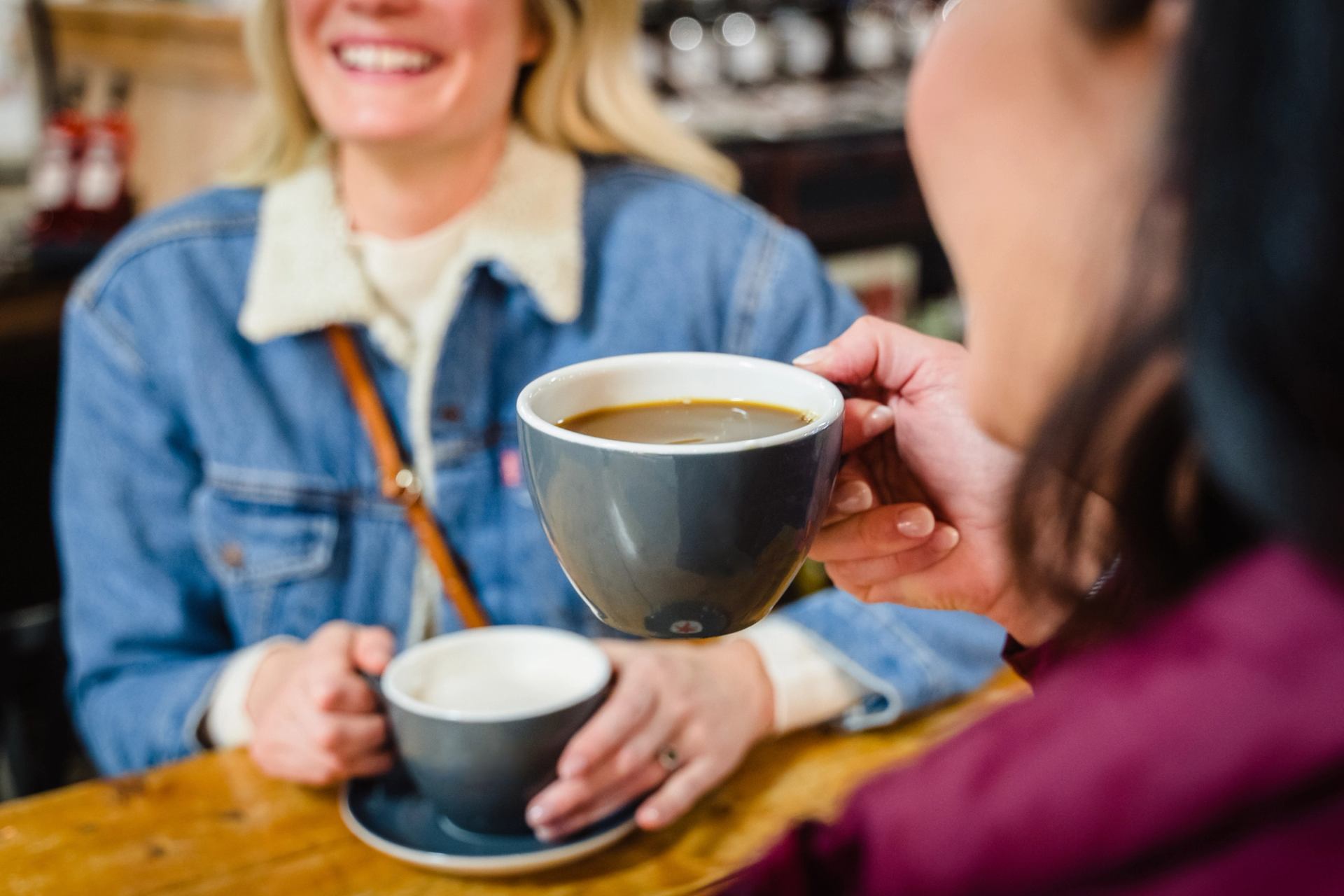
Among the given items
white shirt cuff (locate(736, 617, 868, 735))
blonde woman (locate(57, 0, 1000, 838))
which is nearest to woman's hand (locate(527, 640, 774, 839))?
white shirt cuff (locate(736, 617, 868, 735))

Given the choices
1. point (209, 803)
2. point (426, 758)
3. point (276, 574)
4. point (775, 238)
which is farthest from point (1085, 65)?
point (276, 574)

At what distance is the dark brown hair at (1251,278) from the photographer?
301mm

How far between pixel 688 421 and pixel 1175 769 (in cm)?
31

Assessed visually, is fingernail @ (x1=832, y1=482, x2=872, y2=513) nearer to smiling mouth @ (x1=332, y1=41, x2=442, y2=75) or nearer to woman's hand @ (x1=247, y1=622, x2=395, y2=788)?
woman's hand @ (x1=247, y1=622, x2=395, y2=788)

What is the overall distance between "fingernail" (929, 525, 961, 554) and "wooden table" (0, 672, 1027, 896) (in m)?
0.11

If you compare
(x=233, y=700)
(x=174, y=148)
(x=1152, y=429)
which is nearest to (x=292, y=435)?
(x=233, y=700)

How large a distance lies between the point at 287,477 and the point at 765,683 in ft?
2.02

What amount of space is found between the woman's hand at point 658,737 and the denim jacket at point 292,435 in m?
0.36

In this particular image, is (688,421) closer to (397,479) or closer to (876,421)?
(876,421)

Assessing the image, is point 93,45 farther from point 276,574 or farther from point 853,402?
point 853,402

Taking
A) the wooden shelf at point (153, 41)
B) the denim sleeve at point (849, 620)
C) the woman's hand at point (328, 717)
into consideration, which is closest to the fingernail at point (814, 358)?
the denim sleeve at point (849, 620)

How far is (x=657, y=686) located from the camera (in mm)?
946

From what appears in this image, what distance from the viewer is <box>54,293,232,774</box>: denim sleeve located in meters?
1.31

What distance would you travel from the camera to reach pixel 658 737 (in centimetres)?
92
